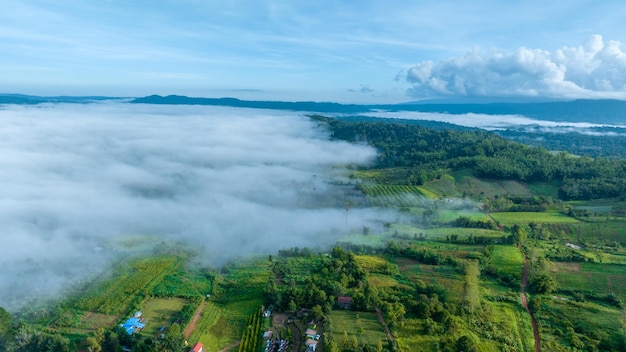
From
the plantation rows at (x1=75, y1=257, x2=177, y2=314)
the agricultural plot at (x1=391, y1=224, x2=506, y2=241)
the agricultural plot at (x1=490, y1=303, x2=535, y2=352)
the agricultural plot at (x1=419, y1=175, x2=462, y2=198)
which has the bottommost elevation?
the plantation rows at (x1=75, y1=257, x2=177, y2=314)

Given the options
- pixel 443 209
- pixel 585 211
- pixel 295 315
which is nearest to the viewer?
pixel 295 315

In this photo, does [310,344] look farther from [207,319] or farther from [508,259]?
[508,259]

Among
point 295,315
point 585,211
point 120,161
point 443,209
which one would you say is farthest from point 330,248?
point 120,161

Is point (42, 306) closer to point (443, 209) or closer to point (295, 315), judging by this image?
point (295, 315)

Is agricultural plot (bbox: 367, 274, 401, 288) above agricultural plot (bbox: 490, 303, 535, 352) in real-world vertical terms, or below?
below

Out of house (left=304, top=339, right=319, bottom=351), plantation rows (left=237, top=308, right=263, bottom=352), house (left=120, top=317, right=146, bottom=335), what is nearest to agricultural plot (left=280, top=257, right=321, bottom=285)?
plantation rows (left=237, top=308, right=263, bottom=352)

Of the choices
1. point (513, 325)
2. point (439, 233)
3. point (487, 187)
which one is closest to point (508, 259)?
point (439, 233)

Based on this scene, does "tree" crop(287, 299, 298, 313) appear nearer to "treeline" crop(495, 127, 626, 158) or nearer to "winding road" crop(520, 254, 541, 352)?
"winding road" crop(520, 254, 541, 352)

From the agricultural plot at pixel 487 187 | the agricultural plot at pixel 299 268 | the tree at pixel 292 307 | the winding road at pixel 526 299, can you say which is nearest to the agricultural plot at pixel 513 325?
the winding road at pixel 526 299
